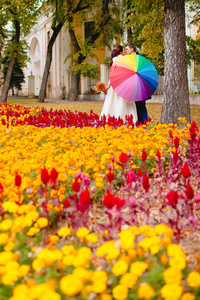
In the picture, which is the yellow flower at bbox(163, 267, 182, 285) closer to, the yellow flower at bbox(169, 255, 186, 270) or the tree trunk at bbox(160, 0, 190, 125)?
the yellow flower at bbox(169, 255, 186, 270)

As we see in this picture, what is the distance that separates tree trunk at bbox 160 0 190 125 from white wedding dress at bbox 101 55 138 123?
2.68 feet

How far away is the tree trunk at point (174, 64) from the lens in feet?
25.6

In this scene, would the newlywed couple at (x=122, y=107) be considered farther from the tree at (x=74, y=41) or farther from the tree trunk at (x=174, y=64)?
the tree at (x=74, y=41)

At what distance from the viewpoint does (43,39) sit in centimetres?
4709

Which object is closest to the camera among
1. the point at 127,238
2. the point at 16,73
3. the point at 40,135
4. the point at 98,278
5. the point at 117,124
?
the point at 98,278

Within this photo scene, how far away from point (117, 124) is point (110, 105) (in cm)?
155

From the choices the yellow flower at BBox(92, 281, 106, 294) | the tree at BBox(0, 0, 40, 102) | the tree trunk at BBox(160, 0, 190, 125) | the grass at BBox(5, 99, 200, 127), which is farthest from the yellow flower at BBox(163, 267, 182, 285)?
the tree at BBox(0, 0, 40, 102)

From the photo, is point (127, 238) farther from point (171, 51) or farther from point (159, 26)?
point (159, 26)

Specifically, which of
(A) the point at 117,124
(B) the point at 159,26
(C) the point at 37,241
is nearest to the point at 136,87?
(A) the point at 117,124

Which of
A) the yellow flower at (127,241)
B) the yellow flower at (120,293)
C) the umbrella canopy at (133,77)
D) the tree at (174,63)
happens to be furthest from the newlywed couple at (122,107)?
the yellow flower at (120,293)

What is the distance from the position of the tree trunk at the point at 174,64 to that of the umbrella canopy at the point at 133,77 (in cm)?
66

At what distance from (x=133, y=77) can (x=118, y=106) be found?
1202mm

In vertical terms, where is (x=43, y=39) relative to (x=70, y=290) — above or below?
above

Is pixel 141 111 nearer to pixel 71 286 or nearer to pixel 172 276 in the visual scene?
pixel 172 276
